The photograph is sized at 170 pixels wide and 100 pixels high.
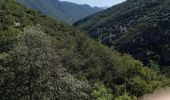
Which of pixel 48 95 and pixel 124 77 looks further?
pixel 124 77

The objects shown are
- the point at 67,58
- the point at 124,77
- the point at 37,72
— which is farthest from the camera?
the point at 124,77

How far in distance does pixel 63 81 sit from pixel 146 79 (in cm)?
8533

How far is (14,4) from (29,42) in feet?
449

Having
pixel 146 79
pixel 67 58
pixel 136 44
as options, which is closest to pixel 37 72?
pixel 67 58

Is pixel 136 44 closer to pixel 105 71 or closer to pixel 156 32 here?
pixel 156 32

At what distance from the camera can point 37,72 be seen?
31.0 metres

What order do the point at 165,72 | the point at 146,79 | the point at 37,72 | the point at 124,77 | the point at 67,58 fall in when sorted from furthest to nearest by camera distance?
the point at 165,72, the point at 146,79, the point at 124,77, the point at 67,58, the point at 37,72

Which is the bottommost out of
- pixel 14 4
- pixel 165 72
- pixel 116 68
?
pixel 165 72

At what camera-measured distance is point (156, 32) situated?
18800 centimetres

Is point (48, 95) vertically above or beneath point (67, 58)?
above

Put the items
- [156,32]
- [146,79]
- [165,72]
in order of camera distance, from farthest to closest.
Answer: [156,32] < [165,72] < [146,79]

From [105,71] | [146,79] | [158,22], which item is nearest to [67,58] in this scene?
[105,71]

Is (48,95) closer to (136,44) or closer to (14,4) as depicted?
(14,4)

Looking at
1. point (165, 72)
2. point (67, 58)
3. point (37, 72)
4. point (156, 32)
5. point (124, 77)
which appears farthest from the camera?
point (156, 32)
